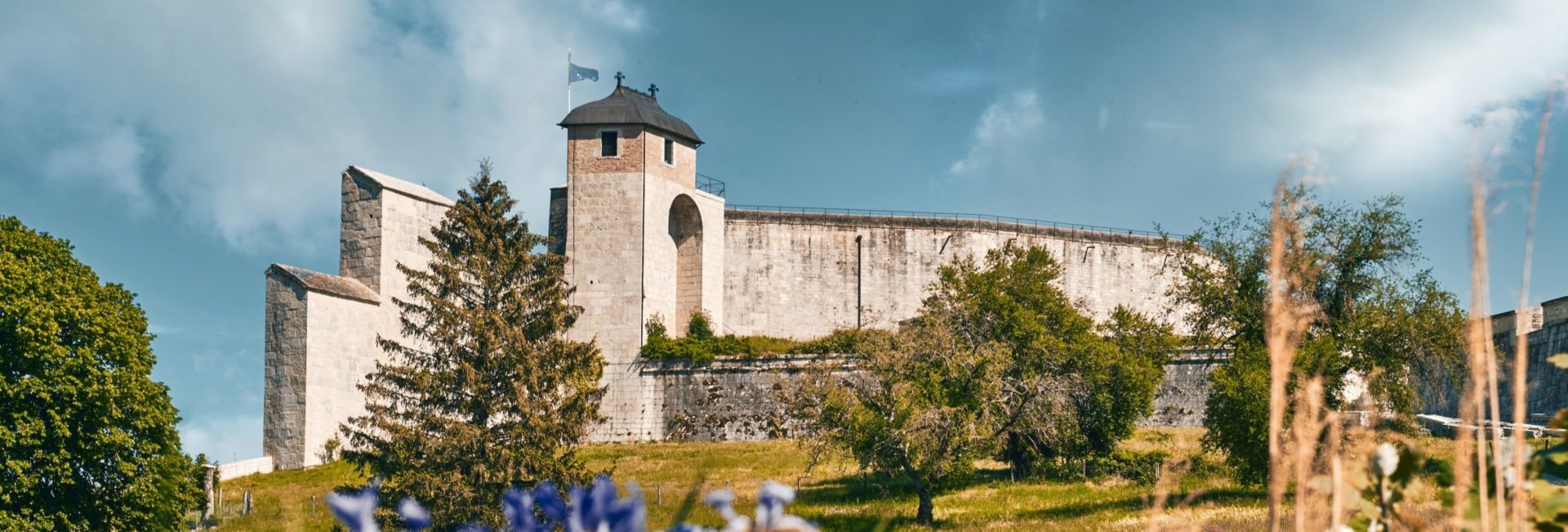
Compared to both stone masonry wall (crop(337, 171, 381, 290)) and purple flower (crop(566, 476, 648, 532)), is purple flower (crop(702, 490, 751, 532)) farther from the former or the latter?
stone masonry wall (crop(337, 171, 381, 290))

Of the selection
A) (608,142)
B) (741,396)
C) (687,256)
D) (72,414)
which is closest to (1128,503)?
(72,414)

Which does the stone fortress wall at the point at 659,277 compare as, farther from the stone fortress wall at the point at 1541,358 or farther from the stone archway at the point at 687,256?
the stone fortress wall at the point at 1541,358

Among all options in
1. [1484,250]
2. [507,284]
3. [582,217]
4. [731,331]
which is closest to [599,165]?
[582,217]

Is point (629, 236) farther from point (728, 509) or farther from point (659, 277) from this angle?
point (728, 509)

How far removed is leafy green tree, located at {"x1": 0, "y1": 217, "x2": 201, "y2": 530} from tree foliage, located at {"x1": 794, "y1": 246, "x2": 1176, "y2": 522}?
12183mm

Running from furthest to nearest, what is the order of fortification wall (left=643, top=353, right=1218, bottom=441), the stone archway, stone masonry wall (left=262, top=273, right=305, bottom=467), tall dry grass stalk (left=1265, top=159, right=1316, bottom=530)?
the stone archway, fortification wall (left=643, top=353, right=1218, bottom=441), stone masonry wall (left=262, top=273, right=305, bottom=467), tall dry grass stalk (left=1265, top=159, right=1316, bottom=530)

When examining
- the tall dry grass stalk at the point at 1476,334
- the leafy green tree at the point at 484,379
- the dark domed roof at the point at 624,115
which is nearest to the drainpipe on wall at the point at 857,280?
the dark domed roof at the point at 624,115

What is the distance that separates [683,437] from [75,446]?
19936 millimetres

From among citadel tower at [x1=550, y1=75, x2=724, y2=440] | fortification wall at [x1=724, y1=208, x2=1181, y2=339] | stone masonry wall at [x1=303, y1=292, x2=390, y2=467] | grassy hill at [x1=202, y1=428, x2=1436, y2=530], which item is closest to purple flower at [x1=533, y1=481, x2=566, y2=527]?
grassy hill at [x1=202, y1=428, x2=1436, y2=530]

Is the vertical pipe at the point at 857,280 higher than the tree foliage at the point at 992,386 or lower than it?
higher

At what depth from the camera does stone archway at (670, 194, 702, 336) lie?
45844mm

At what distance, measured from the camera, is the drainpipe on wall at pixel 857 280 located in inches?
1913

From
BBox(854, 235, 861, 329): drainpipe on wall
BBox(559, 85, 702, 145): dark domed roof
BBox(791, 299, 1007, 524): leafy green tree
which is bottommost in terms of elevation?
BBox(791, 299, 1007, 524): leafy green tree

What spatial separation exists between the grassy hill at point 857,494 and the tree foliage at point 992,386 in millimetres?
972
